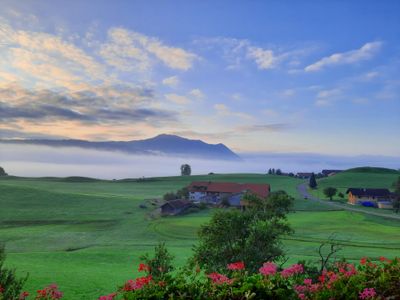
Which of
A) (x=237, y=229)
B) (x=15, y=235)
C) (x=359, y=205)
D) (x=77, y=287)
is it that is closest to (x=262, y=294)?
(x=237, y=229)

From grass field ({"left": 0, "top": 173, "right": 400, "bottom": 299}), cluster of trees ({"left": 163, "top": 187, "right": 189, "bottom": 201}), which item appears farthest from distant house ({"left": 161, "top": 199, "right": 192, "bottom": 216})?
cluster of trees ({"left": 163, "top": 187, "right": 189, "bottom": 201})

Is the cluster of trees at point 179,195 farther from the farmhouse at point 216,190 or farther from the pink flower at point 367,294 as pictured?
the pink flower at point 367,294

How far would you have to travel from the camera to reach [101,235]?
6259 centimetres

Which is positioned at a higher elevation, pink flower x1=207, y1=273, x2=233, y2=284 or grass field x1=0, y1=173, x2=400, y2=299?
pink flower x1=207, y1=273, x2=233, y2=284

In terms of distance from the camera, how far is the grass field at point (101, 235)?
31531 mm

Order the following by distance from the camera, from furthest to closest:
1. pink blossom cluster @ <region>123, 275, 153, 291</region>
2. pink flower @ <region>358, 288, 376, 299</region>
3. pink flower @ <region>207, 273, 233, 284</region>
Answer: pink blossom cluster @ <region>123, 275, 153, 291</region> < pink flower @ <region>207, 273, 233, 284</region> < pink flower @ <region>358, 288, 376, 299</region>

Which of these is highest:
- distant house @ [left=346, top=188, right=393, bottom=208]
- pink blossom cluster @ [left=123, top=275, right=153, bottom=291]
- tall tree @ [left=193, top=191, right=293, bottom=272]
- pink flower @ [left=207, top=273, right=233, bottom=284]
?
pink flower @ [left=207, top=273, right=233, bottom=284]

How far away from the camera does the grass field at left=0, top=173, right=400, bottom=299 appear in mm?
31531

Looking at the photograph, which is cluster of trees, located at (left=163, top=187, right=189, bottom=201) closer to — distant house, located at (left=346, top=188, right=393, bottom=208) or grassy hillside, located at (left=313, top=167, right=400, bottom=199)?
distant house, located at (left=346, top=188, right=393, bottom=208)

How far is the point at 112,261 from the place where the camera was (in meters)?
38.6

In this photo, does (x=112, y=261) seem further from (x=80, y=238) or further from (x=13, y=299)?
(x=13, y=299)

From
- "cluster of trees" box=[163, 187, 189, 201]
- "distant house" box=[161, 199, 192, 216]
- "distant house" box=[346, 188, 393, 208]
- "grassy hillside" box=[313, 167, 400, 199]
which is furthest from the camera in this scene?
"grassy hillside" box=[313, 167, 400, 199]

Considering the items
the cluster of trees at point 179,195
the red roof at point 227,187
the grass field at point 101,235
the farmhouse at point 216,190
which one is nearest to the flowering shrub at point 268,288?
the grass field at point 101,235

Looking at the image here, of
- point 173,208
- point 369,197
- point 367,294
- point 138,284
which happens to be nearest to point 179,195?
point 173,208
